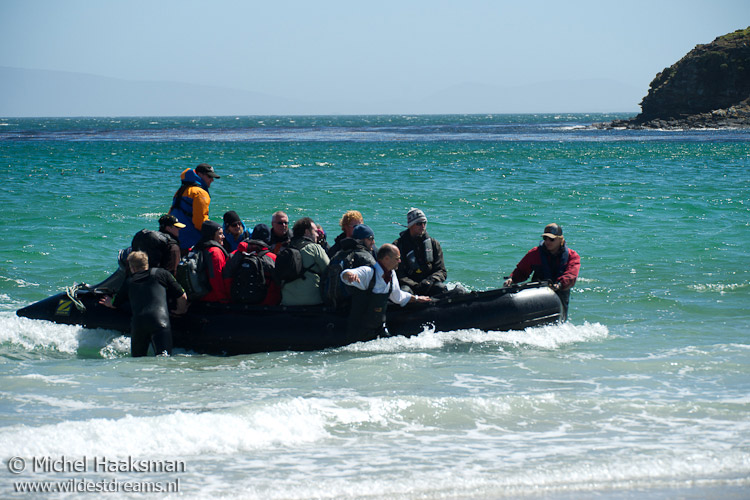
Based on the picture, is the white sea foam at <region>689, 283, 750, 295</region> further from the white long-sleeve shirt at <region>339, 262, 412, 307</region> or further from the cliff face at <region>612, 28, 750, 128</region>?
the cliff face at <region>612, 28, 750, 128</region>

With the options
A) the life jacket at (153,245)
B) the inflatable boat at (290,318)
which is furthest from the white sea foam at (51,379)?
the life jacket at (153,245)

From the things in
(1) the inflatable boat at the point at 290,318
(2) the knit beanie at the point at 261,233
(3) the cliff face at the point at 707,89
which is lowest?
(1) the inflatable boat at the point at 290,318

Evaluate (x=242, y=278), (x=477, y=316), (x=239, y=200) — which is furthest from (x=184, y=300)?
(x=239, y=200)

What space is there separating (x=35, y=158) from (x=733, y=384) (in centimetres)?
4609

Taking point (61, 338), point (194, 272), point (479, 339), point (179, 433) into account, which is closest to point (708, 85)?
point (479, 339)

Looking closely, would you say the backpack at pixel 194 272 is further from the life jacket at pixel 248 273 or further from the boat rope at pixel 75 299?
the boat rope at pixel 75 299

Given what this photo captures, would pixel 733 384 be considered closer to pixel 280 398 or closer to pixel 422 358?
pixel 422 358

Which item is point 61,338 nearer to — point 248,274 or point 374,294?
point 248,274

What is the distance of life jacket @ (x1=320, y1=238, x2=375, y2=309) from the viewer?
779 cm

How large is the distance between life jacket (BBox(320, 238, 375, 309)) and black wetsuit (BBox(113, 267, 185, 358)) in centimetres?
146

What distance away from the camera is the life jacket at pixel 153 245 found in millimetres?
7871

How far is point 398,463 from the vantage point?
17.3 ft

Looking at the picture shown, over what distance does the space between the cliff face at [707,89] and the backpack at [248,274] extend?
8275 centimetres

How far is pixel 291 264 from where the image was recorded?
25.9 feet
